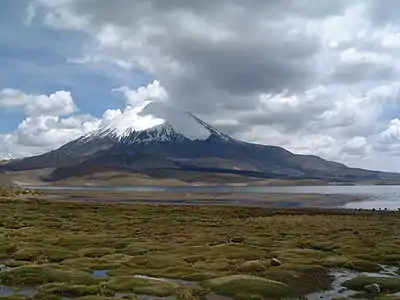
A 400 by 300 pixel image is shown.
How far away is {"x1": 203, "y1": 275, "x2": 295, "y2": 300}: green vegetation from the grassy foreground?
0.06 metres

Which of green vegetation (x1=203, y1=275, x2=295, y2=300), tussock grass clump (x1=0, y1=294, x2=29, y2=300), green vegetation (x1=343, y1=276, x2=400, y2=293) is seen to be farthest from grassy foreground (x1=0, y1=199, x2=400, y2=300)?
tussock grass clump (x1=0, y1=294, x2=29, y2=300)

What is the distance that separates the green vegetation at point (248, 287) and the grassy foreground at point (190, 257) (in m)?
0.06

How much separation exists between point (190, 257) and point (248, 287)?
11997mm

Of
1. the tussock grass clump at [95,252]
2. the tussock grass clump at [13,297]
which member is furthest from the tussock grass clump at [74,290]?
the tussock grass clump at [95,252]

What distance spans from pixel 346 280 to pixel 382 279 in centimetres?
222

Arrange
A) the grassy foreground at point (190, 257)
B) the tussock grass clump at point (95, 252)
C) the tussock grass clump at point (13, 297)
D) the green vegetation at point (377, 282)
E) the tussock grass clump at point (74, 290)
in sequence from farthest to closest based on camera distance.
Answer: the tussock grass clump at point (95, 252) → the green vegetation at point (377, 282) → the grassy foreground at point (190, 257) → the tussock grass clump at point (74, 290) → the tussock grass clump at point (13, 297)

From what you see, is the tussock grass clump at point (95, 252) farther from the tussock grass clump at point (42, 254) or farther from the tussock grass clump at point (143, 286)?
the tussock grass clump at point (143, 286)

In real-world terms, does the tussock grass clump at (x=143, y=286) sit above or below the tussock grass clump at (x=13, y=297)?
below

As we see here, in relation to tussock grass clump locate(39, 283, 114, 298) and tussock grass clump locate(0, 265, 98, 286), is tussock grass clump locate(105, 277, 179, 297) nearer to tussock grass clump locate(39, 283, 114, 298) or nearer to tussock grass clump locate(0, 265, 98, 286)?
tussock grass clump locate(39, 283, 114, 298)

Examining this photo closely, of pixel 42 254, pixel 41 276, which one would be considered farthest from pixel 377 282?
pixel 42 254

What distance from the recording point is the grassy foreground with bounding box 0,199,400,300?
30469 mm

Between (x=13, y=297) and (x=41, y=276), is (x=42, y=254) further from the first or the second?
(x=13, y=297)

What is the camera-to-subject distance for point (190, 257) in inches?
1647

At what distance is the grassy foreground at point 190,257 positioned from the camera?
30.5 metres
